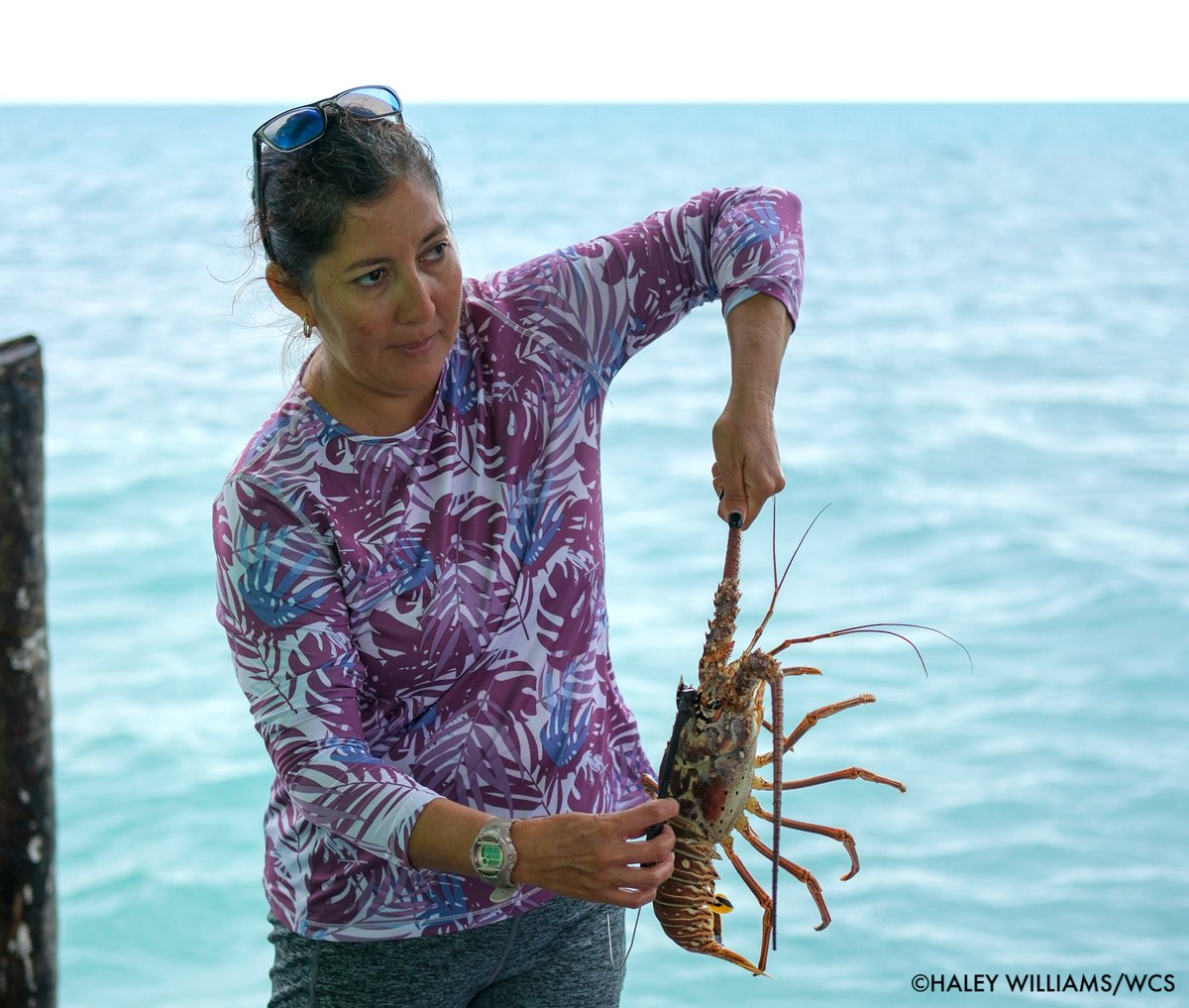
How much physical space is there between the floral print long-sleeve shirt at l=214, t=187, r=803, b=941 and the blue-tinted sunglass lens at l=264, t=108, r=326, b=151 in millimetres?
272

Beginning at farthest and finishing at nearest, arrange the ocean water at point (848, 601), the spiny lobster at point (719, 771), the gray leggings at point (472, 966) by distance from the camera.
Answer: the ocean water at point (848, 601) → the spiny lobster at point (719, 771) → the gray leggings at point (472, 966)

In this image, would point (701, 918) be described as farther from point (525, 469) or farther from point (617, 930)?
point (525, 469)

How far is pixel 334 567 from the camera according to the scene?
4.52 ft

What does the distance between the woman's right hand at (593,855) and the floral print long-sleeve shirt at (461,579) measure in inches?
5.1

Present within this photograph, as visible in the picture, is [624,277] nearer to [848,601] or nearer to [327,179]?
[327,179]

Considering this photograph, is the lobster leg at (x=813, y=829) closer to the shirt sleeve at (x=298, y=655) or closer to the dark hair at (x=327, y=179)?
the shirt sleeve at (x=298, y=655)

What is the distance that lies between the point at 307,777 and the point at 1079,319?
1356 cm

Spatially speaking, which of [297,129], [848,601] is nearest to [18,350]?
[297,129]

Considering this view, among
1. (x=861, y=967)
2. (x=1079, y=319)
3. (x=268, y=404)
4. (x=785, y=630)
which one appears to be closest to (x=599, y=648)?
(x=861, y=967)

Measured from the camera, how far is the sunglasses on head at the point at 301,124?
1.34m

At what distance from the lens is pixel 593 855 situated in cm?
119

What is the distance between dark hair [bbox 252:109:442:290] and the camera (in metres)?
1.31
